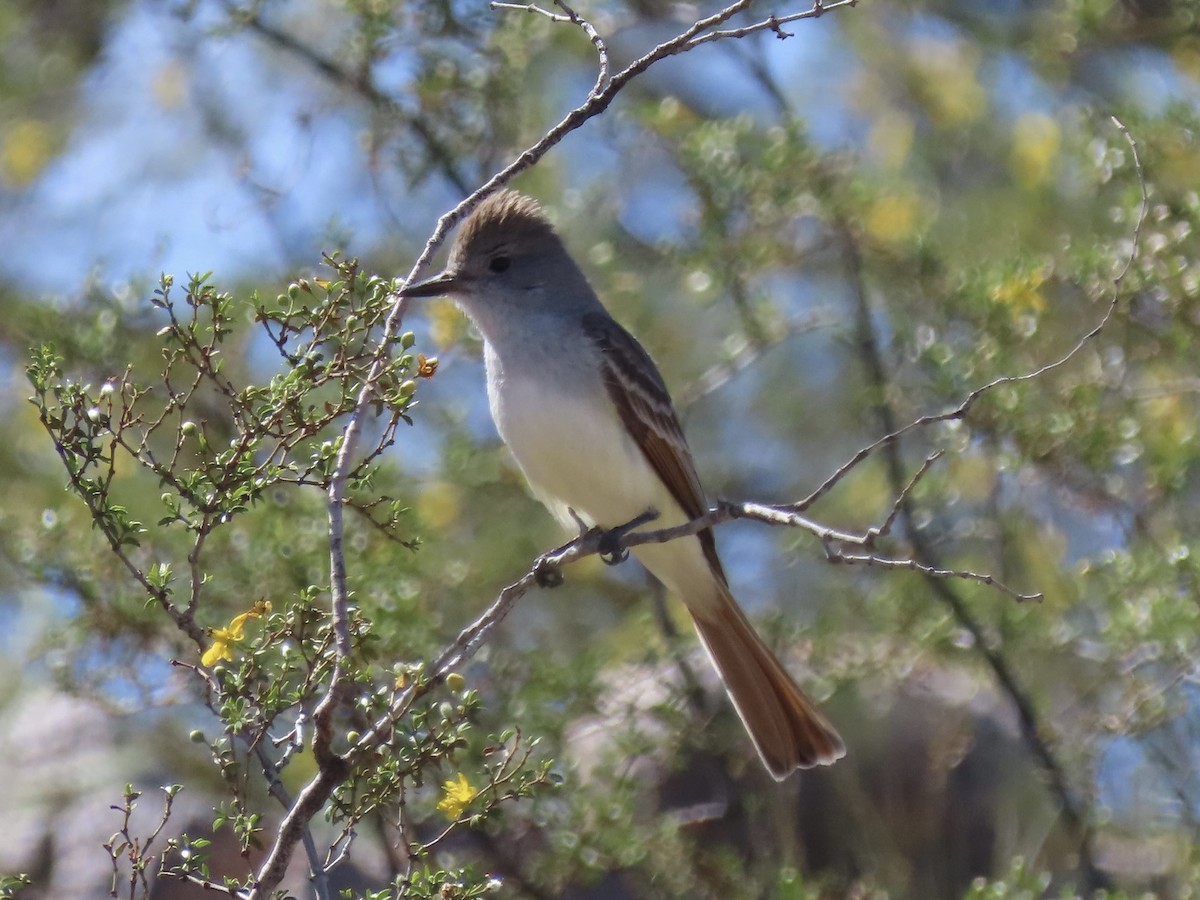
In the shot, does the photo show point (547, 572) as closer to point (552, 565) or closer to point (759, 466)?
point (552, 565)

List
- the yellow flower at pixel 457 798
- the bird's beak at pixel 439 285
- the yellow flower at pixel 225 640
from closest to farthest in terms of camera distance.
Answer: the yellow flower at pixel 225 640 → the yellow flower at pixel 457 798 → the bird's beak at pixel 439 285

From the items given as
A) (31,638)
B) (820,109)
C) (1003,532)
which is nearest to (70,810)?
(31,638)

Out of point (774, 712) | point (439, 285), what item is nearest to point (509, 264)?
point (439, 285)

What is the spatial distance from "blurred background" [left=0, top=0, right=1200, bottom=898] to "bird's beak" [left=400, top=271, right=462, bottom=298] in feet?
1.84

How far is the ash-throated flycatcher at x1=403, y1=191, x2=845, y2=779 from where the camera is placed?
3.80m

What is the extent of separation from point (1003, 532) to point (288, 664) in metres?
3.03

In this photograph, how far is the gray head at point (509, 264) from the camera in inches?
156

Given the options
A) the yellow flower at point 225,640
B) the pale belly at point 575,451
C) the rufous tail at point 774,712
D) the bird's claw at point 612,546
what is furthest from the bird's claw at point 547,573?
the yellow flower at point 225,640

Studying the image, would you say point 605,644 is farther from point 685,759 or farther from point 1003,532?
point 1003,532

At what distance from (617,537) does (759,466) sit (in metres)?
2.79

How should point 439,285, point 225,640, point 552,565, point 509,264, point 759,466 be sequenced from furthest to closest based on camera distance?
point 759,466 → point 509,264 → point 439,285 → point 552,565 → point 225,640

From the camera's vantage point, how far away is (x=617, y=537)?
3438 mm

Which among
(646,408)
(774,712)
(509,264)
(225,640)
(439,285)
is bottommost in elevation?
(225,640)

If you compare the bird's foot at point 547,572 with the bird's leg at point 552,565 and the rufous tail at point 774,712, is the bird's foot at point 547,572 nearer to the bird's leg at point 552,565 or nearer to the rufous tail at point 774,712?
the bird's leg at point 552,565
